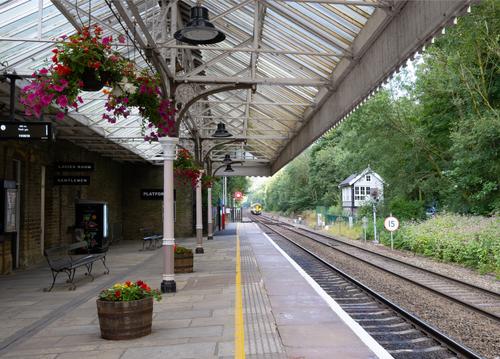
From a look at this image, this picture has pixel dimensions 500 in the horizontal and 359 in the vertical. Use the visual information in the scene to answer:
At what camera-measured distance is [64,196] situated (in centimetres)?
1711

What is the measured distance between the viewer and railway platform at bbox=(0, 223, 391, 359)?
530 cm

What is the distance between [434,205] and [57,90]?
2790 cm

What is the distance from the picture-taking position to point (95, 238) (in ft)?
58.6

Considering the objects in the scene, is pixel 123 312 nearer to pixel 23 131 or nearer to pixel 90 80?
pixel 90 80

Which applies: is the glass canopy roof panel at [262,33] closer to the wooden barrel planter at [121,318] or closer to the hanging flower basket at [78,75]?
the hanging flower basket at [78,75]

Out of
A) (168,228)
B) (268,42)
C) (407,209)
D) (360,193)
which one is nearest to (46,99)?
(168,228)

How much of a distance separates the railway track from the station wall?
868cm

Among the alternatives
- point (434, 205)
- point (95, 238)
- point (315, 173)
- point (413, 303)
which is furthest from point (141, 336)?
point (315, 173)

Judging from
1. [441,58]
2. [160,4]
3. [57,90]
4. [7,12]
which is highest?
[441,58]

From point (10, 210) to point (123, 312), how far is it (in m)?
8.40

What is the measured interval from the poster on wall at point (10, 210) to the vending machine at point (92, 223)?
4.82m

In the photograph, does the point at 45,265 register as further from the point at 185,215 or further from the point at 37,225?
the point at 185,215

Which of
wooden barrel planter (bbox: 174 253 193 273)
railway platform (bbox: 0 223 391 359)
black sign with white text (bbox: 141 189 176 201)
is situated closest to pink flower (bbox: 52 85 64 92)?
railway platform (bbox: 0 223 391 359)

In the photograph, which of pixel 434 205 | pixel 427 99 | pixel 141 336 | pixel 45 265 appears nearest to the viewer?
pixel 141 336
